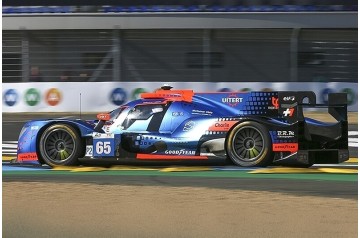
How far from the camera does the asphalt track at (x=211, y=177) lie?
9.39 metres

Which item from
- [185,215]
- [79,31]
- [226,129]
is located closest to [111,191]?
[185,215]

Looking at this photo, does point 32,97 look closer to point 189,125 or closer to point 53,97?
point 53,97

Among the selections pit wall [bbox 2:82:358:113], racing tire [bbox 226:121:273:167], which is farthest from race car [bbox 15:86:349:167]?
pit wall [bbox 2:82:358:113]

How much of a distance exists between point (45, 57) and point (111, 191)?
19.5 metres

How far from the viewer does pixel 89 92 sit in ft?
81.9

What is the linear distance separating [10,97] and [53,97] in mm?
1327

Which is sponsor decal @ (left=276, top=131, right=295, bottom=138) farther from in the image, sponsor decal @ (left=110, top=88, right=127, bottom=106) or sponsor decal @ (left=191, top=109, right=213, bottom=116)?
sponsor decal @ (left=110, top=88, right=127, bottom=106)

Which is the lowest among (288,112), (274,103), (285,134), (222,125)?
(285,134)

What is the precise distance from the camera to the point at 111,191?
29.4 ft

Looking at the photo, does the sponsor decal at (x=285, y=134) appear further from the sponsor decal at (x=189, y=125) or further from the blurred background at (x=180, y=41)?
the blurred background at (x=180, y=41)

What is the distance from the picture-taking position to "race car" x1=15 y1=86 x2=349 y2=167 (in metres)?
10.9

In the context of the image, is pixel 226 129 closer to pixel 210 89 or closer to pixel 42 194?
pixel 42 194

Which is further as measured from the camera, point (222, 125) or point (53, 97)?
point (53, 97)

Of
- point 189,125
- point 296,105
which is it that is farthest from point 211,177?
point 296,105
